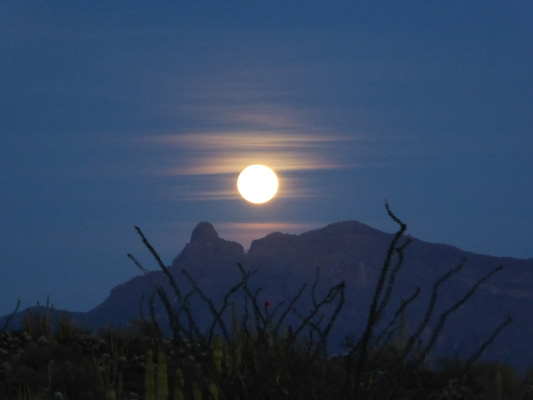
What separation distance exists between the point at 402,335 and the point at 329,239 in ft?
448

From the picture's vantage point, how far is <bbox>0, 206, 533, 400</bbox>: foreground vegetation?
147 inches

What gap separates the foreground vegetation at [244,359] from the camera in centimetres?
373

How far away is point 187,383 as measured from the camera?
13.7 ft

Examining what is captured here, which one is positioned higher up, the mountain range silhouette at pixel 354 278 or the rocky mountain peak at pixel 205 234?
the rocky mountain peak at pixel 205 234

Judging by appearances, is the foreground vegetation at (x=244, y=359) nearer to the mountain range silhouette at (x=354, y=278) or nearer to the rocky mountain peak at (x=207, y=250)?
the mountain range silhouette at (x=354, y=278)

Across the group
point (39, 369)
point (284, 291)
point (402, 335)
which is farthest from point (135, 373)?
point (284, 291)

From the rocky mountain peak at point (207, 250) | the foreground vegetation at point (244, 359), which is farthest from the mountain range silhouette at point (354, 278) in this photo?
the foreground vegetation at point (244, 359)

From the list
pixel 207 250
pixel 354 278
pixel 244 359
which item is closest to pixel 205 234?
pixel 207 250

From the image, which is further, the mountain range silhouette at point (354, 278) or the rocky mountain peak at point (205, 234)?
the rocky mountain peak at point (205, 234)

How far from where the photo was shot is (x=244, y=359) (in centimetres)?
448

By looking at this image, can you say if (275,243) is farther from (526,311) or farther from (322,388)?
(322,388)

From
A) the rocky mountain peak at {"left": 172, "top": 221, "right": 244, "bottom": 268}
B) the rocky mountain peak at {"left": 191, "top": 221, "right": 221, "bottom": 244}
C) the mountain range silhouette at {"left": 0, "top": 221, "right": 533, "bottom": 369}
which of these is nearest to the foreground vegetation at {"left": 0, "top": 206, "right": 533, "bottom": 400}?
the mountain range silhouette at {"left": 0, "top": 221, "right": 533, "bottom": 369}

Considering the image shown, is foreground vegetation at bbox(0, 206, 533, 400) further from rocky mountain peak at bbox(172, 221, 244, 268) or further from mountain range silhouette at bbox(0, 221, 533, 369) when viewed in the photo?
rocky mountain peak at bbox(172, 221, 244, 268)

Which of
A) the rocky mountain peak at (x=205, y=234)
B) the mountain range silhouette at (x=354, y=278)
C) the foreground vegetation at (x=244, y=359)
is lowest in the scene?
the mountain range silhouette at (x=354, y=278)
